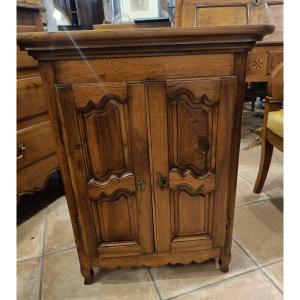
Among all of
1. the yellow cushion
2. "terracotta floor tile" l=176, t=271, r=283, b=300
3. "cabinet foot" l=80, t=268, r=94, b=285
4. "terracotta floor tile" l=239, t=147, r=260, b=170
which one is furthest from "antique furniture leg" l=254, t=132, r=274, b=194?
"cabinet foot" l=80, t=268, r=94, b=285

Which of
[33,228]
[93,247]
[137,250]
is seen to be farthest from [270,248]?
[33,228]

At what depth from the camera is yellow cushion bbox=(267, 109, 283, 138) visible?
1.26 meters

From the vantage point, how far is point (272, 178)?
180cm

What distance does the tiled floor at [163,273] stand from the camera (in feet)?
3.40

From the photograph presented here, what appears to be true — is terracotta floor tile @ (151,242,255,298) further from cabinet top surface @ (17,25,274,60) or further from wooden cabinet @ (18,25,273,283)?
cabinet top surface @ (17,25,274,60)

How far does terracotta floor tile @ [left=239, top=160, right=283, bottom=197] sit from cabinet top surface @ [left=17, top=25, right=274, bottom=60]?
118 cm

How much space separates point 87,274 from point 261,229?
0.87 m

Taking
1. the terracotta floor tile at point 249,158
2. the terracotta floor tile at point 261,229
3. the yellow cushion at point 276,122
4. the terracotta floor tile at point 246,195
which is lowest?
the terracotta floor tile at point 261,229

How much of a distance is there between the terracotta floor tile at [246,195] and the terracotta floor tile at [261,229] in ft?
0.14

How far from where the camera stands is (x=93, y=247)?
0.99 m

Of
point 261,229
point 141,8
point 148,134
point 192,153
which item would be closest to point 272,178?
point 261,229

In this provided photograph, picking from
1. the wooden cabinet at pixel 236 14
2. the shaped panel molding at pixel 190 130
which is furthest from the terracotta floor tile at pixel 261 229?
the wooden cabinet at pixel 236 14

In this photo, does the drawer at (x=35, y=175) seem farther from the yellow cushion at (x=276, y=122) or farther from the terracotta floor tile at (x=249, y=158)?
the terracotta floor tile at (x=249, y=158)

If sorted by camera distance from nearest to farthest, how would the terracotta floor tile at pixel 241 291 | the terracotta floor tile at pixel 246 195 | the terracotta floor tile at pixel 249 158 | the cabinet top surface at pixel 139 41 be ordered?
1. the cabinet top surface at pixel 139 41
2. the terracotta floor tile at pixel 241 291
3. the terracotta floor tile at pixel 246 195
4. the terracotta floor tile at pixel 249 158
